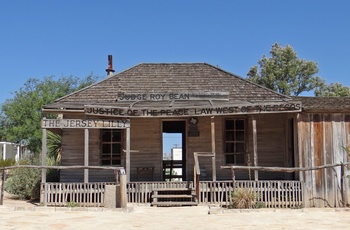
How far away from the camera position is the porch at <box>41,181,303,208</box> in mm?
12359

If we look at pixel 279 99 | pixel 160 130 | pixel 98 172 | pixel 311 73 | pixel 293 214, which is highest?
pixel 311 73

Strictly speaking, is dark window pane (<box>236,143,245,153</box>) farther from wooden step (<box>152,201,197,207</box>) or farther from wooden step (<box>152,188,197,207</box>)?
wooden step (<box>152,201,197,207</box>)

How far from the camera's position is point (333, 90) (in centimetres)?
4159

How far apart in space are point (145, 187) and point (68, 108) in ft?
11.0

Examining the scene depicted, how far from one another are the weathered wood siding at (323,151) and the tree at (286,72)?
96.3ft

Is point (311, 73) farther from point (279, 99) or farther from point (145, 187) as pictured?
point (145, 187)

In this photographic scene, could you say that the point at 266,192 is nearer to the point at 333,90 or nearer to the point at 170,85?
the point at 170,85

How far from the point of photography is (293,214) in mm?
10234

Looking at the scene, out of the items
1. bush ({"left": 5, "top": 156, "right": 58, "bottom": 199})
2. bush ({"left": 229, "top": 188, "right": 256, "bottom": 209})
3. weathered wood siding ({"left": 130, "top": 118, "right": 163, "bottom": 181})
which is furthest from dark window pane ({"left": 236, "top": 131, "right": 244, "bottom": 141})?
bush ({"left": 5, "top": 156, "right": 58, "bottom": 199})

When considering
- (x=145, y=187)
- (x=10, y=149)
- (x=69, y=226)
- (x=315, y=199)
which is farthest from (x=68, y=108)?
(x=10, y=149)

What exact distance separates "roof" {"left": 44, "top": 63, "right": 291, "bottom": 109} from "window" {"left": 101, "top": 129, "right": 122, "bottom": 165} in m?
1.10

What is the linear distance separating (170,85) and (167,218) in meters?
6.83

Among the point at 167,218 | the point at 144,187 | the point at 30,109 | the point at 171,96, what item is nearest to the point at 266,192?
the point at 144,187

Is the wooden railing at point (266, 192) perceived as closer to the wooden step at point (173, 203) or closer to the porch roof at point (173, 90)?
the wooden step at point (173, 203)
